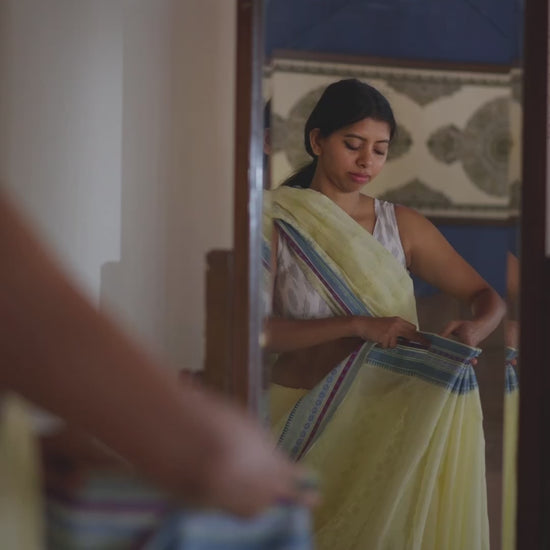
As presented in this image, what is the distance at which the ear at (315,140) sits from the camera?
37.2 inches

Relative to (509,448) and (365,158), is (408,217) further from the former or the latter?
(509,448)

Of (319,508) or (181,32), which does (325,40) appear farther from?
(319,508)

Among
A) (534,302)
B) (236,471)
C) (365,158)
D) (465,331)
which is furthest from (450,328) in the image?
(236,471)

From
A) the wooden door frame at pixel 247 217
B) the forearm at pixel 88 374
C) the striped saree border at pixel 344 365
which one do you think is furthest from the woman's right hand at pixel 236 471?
the striped saree border at pixel 344 365

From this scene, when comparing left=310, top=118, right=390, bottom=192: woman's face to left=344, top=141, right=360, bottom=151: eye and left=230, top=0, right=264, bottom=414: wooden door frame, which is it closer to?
left=344, top=141, right=360, bottom=151: eye

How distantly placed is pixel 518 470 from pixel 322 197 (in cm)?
40

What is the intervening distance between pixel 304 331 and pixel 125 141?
311 mm

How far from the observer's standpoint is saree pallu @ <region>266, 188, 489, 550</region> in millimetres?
944

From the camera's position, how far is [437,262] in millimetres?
983

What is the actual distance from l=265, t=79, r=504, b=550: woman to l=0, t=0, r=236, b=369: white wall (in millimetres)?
120

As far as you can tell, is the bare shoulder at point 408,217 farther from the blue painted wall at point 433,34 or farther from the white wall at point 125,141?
the white wall at point 125,141

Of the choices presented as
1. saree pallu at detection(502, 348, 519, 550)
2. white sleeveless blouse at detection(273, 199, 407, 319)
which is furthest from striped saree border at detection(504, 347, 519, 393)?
white sleeveless blouse at detection(273, 199, 407, 319)

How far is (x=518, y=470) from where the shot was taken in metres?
0.90

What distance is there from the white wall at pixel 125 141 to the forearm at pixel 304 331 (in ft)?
0.33
